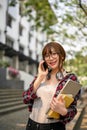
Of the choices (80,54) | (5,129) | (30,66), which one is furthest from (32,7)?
(30,66)

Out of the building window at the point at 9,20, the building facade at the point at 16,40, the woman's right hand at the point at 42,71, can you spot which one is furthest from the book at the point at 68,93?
the building window at the point at 9,20

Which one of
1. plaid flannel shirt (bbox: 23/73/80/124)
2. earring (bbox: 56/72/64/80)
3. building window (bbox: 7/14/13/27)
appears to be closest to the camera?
plaid flannel shirt (bbox: 23/73/80/124)

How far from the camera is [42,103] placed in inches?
132

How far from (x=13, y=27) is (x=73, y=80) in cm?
3663

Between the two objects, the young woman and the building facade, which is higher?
the young woman

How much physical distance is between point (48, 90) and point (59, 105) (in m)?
0.24

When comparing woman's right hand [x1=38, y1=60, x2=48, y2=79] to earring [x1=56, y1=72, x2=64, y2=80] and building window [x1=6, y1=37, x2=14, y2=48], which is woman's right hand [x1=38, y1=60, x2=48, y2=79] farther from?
building window [x1=6, y1=37, x2=14, y2=48]

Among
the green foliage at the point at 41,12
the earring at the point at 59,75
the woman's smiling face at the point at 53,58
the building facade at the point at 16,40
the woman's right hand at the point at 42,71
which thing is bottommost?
the building facade at the point at 16,40

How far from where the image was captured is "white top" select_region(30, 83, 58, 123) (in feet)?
11.0

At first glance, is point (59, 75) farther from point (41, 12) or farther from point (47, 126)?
point (41, 12)

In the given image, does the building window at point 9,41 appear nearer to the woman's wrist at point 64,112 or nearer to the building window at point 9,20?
the building window at point 9,20

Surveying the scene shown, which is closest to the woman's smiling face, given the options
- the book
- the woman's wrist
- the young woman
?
the young woman

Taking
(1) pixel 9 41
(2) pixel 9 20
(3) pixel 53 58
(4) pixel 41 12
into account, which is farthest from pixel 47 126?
(2) pixel 9 20

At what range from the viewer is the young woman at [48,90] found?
10.9 feet
